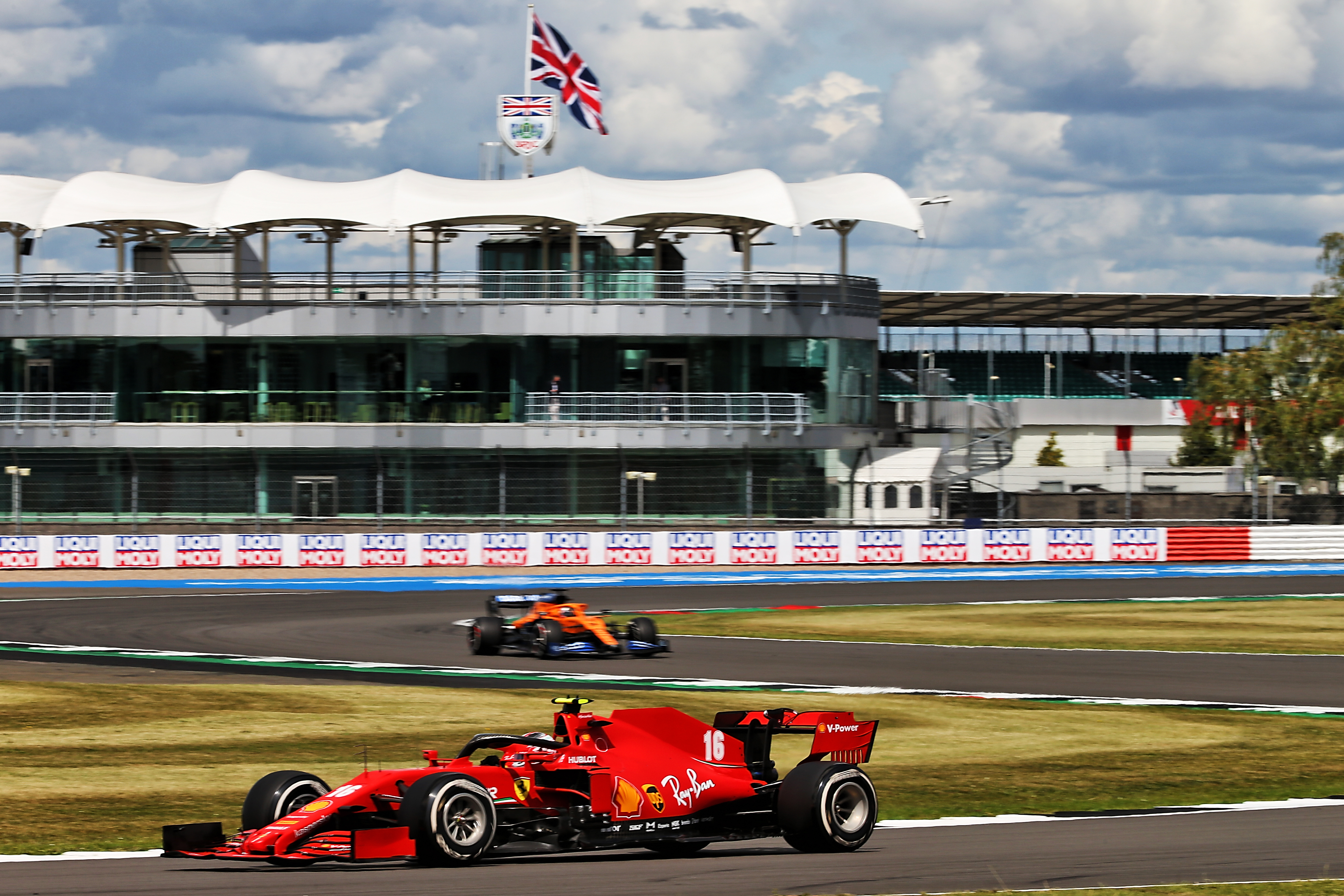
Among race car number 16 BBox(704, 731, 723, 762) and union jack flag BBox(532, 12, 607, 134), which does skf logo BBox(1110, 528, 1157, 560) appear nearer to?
union jack flag BBox(532, 12, 607, 134)

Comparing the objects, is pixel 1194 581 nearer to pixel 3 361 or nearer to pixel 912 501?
pixel 912 501

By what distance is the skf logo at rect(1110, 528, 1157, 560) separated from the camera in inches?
1593

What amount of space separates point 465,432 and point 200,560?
959cm

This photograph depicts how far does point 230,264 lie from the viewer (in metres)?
54.6

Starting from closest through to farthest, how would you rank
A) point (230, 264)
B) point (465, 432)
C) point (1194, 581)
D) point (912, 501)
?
point (1194, 581) < point (912, 501) < point (465, 432) < point (230, 264)

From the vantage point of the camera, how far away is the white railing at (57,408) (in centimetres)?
4578

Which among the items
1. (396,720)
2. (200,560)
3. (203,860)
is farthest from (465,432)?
(203,860)

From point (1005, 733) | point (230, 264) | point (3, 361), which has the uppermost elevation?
point (230, 264)

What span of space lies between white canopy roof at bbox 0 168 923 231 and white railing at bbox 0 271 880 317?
1.71 meters

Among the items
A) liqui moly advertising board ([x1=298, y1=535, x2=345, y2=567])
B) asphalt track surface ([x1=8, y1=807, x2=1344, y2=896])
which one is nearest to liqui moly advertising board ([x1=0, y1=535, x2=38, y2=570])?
liqui moly advertising board ([x1=298, y1=535, x2=345, y2=567])

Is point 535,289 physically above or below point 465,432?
above

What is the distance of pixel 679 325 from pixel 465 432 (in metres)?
7.06

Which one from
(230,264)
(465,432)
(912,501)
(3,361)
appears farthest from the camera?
(230,264)

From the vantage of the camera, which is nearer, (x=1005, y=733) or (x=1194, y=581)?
(x=1005, y=733)
